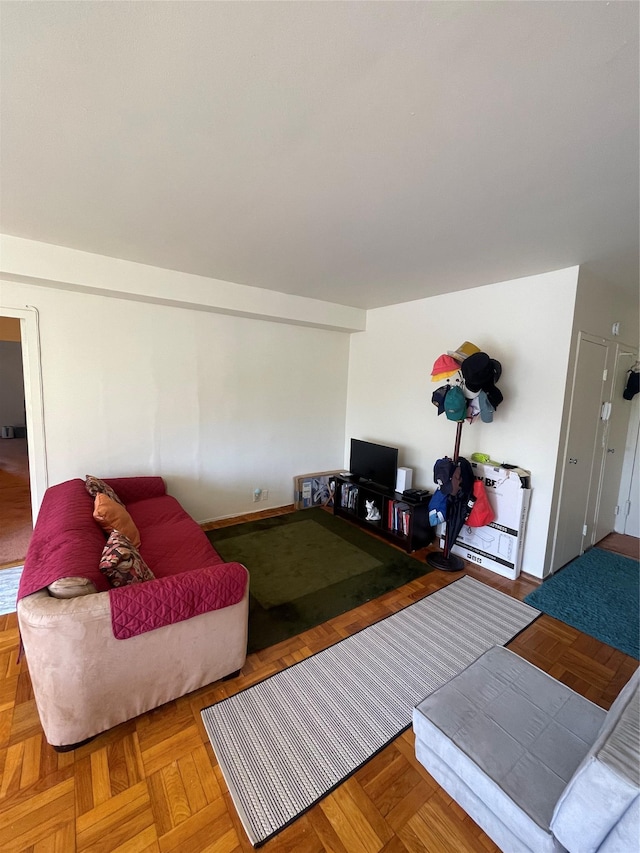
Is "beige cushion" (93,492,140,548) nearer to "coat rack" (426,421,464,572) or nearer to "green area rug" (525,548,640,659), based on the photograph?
"coat rack" (426,421,464,572)

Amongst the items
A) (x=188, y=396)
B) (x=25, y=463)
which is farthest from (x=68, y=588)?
(x=25, y=463)

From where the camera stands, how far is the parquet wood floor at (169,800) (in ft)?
3.87

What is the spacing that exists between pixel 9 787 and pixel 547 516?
345cm

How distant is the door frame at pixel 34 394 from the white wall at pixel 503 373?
3.40 m

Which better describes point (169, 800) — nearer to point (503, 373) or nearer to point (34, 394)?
point (34, 394)

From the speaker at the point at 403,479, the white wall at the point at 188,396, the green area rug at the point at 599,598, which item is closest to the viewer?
the green area rug at the point at 599,598

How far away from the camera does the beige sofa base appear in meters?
1.37

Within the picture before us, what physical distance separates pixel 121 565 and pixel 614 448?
4474mm

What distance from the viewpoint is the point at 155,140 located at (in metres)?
1.41

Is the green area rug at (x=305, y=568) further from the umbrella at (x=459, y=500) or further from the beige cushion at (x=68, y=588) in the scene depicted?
the beige cushion at (x=68, y=588)

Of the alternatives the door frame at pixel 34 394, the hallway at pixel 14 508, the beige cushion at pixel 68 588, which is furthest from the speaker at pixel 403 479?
the hallway at pixel 14 508

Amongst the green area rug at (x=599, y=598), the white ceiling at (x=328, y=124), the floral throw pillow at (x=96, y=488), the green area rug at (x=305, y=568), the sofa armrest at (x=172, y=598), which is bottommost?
the green area rug at (x=305, y=568)

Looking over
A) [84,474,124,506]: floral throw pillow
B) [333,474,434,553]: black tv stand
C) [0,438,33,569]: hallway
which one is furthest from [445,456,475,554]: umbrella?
[0,438,33,569]: hallway

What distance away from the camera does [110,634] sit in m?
1.44
